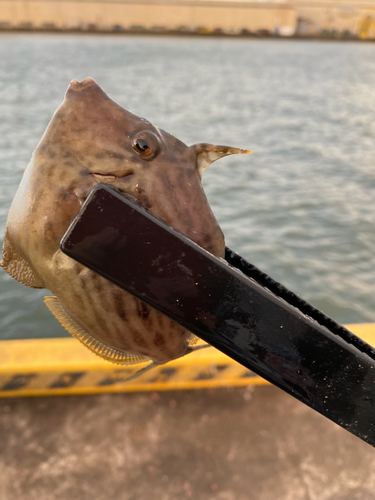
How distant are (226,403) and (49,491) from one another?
4.96ft

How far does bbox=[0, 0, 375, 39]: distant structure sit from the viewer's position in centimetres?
7869

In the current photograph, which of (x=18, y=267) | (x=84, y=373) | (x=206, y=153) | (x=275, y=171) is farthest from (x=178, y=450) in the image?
(x=275, y=171)

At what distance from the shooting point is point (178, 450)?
3.16 metres

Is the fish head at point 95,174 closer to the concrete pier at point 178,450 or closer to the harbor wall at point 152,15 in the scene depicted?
the concrete pier at point 178,450

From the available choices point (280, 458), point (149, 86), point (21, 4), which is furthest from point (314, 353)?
point (21, 4)

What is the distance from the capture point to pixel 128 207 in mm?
789

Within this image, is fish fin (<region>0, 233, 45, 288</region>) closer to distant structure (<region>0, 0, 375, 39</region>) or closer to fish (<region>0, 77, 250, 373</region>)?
fish (<region>0, 77, 250, 373</region>)

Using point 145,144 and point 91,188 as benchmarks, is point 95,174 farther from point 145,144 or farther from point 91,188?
point 145,144

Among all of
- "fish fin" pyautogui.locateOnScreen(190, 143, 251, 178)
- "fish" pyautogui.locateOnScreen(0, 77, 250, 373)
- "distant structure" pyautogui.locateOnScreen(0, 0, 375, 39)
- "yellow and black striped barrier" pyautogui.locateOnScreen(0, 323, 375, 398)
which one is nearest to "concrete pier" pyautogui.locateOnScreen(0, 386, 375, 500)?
"yellow and black striped barrier" pyautogui.locateOnScreen(0, 323, 375, 398)

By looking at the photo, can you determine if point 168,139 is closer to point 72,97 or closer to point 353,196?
point 72,97

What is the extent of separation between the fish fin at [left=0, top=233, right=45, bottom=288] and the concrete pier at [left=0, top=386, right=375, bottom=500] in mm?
2481

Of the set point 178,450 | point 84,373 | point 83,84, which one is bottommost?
point 178,450

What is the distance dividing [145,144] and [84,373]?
2950 millimetres

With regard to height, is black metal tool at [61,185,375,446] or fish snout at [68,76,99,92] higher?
fish snout at [68,76,99,92]
